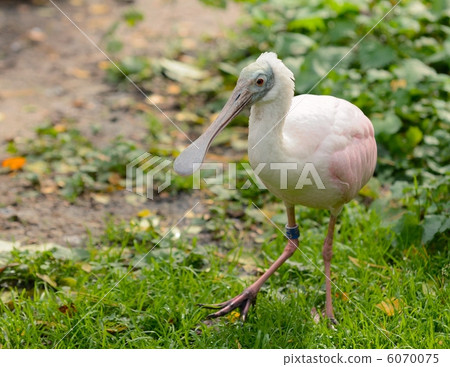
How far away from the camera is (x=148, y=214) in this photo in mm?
4488

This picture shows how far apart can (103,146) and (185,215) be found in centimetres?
110

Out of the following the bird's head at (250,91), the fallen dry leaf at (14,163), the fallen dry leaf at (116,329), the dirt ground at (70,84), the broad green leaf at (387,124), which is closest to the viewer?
the bird's head at (250,91)

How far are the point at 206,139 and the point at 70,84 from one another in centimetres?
352

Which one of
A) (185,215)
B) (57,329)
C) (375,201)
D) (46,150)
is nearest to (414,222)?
(375,201)

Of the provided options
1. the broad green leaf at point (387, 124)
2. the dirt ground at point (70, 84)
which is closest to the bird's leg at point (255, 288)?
the dirt ground at point (70, 84)

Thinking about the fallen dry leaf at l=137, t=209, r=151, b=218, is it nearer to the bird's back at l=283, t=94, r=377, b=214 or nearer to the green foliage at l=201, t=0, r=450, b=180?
the bird's back at l=283, t=94, r=377, b=214

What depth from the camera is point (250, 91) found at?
3029mm

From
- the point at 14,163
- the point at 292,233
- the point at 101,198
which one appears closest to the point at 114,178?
the point at 101,198

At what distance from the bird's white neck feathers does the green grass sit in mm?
950

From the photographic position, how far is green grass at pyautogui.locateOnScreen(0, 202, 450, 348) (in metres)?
3.25

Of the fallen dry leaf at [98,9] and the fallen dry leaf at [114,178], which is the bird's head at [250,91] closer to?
the fallen dry leaf at [114,178]

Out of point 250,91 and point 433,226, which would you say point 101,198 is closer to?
point 250,91

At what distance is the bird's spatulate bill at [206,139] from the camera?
3012 mm

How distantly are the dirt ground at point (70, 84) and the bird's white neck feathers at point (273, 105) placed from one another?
5.16ft
